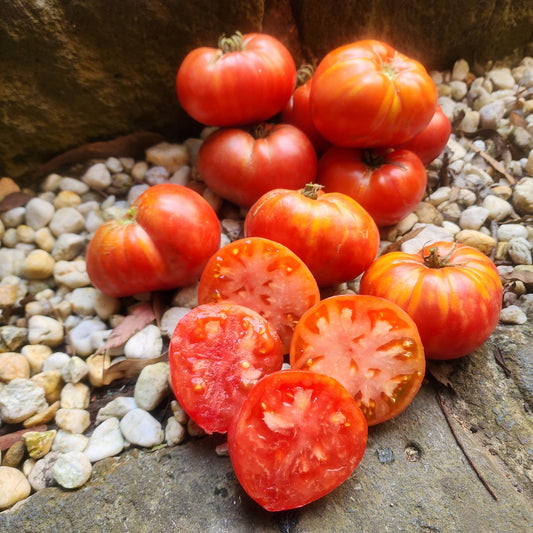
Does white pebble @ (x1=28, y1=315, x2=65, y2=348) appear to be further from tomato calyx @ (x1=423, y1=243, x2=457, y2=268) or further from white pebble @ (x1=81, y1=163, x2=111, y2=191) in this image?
tomato calyx @ (x1=423, y1=243, x2=457, y2=268)

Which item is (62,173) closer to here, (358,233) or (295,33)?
(295,33)

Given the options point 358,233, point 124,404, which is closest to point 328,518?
point 124,404

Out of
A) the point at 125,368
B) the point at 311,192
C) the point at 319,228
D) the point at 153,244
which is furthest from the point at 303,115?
the point at 125,368

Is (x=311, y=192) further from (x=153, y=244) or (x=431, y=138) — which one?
(x=431, y=138)

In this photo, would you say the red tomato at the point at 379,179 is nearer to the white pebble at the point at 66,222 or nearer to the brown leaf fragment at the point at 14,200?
the white pebble at the point at 66,222

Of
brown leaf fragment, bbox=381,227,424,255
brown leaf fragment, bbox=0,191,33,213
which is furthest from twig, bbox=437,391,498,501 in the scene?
brown leaf fragment, bbox=0,191,33,213
